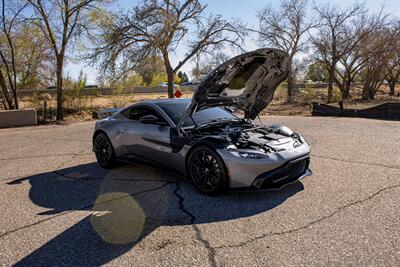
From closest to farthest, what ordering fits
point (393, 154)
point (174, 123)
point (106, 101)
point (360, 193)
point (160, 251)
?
1. point (160, 251)
2. point (360, 193)
3. point (174, 123)
4. point (393, 154)
5. point (106, 101)

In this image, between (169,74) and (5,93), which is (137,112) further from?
(169,74)

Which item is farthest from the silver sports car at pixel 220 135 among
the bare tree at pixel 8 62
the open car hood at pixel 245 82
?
the bare tree at pixel 8 62

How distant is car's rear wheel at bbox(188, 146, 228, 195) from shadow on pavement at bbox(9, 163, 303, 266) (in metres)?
0.14

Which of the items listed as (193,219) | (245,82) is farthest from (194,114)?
(193,219)

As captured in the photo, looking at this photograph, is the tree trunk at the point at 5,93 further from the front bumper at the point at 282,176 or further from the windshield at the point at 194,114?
the front bumper at the point at 282,176

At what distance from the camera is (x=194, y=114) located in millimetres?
5590

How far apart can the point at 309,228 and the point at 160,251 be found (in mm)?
1603

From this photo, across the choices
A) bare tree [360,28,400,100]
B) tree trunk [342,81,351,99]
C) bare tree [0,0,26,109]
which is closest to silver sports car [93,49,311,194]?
bare tree [0,0,26,109]

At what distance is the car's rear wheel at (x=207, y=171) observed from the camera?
4.35 meters

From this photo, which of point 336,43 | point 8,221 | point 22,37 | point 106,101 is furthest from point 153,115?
point 336,43

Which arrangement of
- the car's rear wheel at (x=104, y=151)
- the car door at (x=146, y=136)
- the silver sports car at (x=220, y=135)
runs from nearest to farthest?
1. the silver sports car at (x=220, y=135)
2. the car door at (x=146, y=136)
3. the car's rear wheel at (x=104, y=151)

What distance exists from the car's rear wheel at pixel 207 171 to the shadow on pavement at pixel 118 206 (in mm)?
140

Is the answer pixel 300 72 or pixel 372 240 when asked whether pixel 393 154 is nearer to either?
pixel 372 240

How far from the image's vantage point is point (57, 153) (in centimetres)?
804
